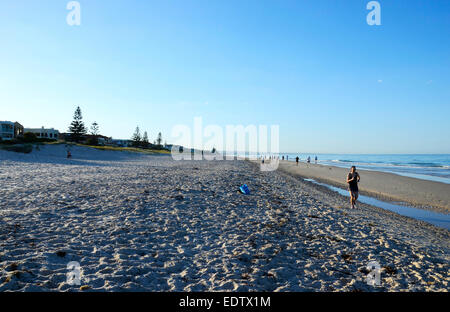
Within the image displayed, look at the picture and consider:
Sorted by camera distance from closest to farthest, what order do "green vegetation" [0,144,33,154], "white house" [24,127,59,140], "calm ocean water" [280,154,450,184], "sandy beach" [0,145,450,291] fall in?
"sandy beach" [0,145,450,291]
"green vegetation" [0,144,33,154]
"calm ocean water" [280,154,450,184]
"white house" [24,127,59,140]

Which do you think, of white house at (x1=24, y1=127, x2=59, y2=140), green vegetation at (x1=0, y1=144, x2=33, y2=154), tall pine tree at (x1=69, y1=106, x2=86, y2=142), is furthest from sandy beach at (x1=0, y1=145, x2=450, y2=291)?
white house at (x1=24, y1=127, x2=59, y2=140)

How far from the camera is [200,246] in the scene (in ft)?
20.2

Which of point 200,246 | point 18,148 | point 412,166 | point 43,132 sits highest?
point 43,132

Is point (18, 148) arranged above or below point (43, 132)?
below

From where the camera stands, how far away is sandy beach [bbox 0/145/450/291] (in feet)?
14.8

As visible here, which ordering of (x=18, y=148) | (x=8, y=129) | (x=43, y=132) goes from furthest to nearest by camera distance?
(x=43, y=132) < (x=8, y=129) < (x=18, y=148)

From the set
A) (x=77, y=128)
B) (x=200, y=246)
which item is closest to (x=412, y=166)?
(x=200, y=246)

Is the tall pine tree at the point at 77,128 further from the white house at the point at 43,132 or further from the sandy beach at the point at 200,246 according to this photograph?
the sandy beach at the point at 200,246

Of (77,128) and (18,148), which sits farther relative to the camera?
(77,128)

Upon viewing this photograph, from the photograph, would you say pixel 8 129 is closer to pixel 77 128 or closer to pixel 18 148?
pixel 77 128

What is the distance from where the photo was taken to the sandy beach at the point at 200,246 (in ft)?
14.8

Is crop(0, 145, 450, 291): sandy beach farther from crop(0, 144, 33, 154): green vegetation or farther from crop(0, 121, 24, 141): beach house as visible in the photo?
crop(0, 121, 24, 141): beach house

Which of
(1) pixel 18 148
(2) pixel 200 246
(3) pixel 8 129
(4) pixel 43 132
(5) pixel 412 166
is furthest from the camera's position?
(4) pixel 43 132
